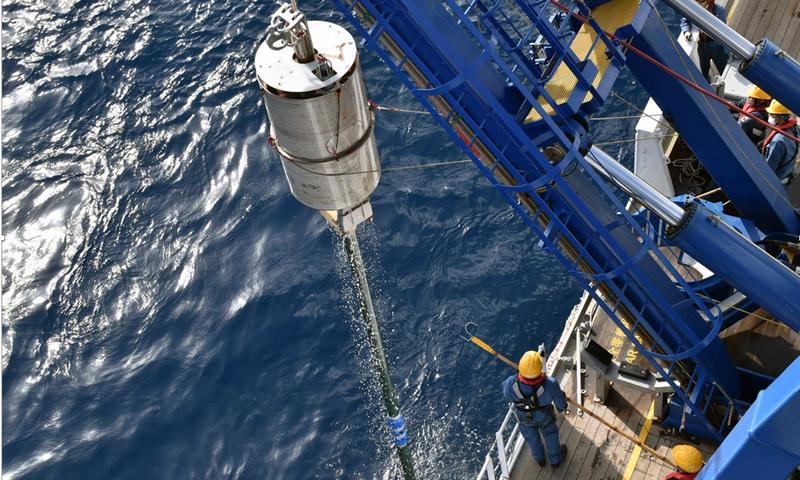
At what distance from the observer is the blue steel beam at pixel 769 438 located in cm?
1062

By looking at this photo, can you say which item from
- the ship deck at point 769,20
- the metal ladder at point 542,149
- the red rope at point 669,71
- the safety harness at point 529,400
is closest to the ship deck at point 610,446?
the metal ladder at point 542,149

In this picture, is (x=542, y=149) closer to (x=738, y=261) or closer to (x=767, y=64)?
(x=738, y=261)

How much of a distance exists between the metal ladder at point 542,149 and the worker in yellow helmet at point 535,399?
4.85 feet

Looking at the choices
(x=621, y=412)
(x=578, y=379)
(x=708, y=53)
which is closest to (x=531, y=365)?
(x=578, y=379)

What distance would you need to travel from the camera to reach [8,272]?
72.1 feet

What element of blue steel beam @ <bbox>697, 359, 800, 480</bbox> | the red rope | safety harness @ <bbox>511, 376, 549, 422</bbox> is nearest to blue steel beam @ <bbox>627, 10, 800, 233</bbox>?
the red rope

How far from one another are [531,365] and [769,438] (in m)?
4.05

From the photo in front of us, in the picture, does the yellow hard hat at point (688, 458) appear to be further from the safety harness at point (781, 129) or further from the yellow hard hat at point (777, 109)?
the yellow hard hat at point (777, 109)

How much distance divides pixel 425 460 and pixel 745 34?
12.5 m

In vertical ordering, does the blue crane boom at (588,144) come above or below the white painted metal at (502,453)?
above

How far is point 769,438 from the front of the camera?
10.9 m

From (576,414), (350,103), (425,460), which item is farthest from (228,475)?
(350,103)

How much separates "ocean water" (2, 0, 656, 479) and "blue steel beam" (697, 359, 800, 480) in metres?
7.81

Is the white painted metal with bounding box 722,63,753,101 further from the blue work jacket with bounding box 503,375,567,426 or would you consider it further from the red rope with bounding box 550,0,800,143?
the blue work jacket with bounding box 503,375,567,426
